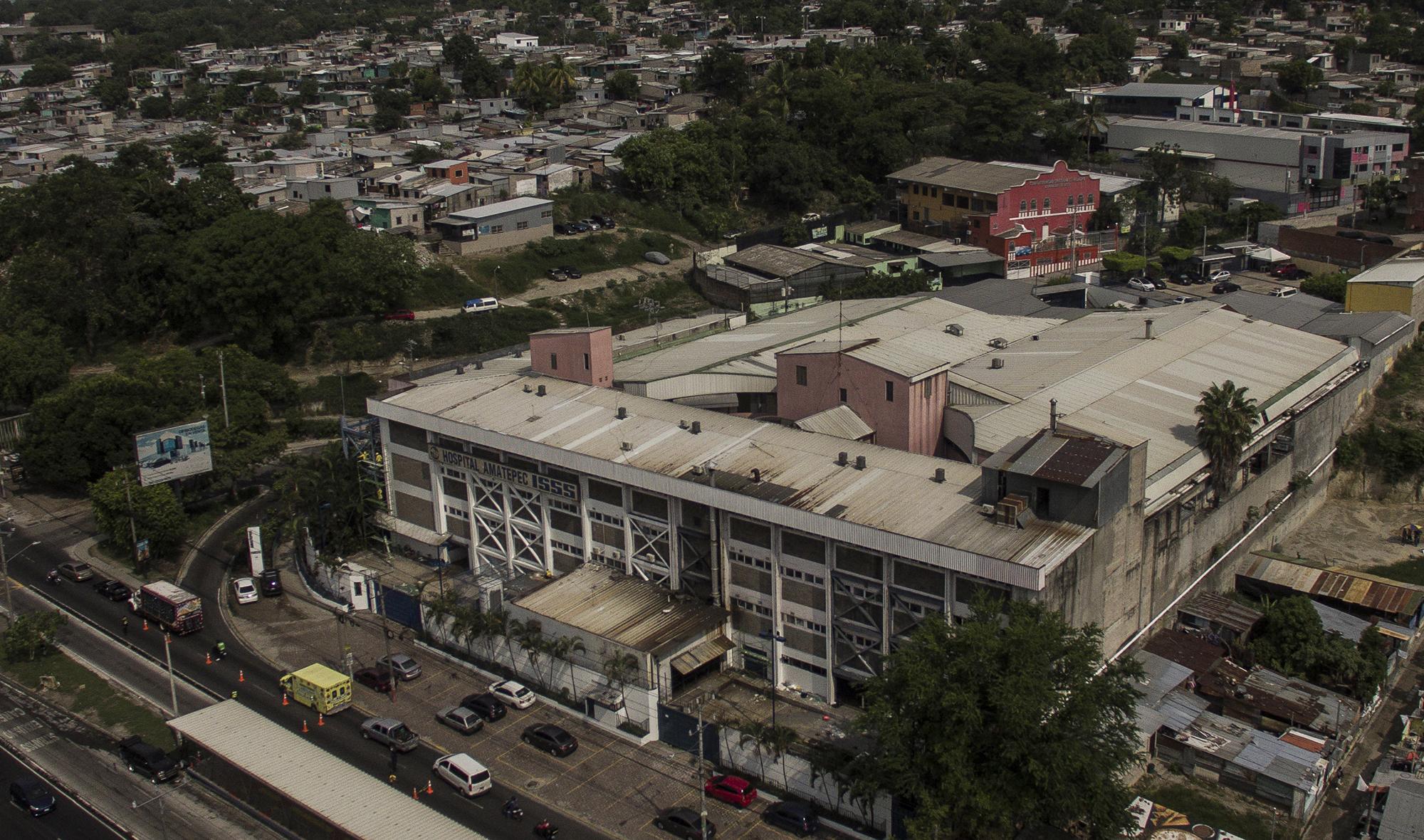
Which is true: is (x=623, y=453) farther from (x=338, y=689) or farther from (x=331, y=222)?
(x=331, y=222)

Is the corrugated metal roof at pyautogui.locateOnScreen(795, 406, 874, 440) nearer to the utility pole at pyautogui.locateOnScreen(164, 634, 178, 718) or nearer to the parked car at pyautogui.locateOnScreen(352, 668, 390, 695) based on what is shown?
the parked car at pyautogui.locateOnScreen(352, 668, 390, 695)

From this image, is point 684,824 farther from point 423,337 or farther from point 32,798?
point 423,337

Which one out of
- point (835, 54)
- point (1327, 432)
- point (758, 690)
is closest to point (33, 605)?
point (758, 690)

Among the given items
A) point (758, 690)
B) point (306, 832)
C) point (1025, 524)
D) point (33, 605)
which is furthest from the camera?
point (33, 605)

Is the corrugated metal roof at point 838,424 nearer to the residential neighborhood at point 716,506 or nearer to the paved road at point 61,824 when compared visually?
the residential neighborhood at point 716,506

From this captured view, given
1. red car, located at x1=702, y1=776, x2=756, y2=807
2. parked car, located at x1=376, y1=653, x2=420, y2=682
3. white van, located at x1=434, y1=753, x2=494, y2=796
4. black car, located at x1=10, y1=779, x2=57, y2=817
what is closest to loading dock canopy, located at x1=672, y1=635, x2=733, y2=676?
red car, located at x1=702, y1=776, x2=756, y2=807

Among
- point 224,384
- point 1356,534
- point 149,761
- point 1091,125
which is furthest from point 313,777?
point 1091,125
